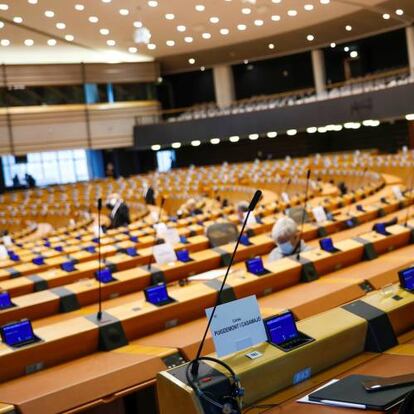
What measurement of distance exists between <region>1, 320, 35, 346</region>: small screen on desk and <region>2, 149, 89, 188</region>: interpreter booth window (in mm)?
22082

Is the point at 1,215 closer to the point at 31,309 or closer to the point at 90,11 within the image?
the point at 90,11

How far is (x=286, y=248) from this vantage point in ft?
16.2

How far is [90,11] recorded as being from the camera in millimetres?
17578

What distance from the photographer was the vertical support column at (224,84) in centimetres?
2641

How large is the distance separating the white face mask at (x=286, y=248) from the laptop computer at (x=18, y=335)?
2.25 meters

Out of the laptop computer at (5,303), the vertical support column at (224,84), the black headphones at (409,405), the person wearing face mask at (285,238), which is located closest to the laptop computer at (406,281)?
the black headphones at (409,405)

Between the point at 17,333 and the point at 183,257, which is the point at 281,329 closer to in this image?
the point at 17,333

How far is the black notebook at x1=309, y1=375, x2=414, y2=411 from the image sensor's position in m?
1.97

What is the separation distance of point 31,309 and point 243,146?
2248cm

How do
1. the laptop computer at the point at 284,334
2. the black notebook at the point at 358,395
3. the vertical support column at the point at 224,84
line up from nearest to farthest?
the black notebook at the point at 358,395 < the laptop computer at the point at 284,334 < the vertical support column at the point at 224,84

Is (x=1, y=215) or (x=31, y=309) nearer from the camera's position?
(x=31, y=309)

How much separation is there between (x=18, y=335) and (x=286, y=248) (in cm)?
237

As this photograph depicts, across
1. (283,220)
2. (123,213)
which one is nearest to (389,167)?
(123,213)

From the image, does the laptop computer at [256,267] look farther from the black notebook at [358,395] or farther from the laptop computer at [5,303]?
the black notebook at [358,395]
